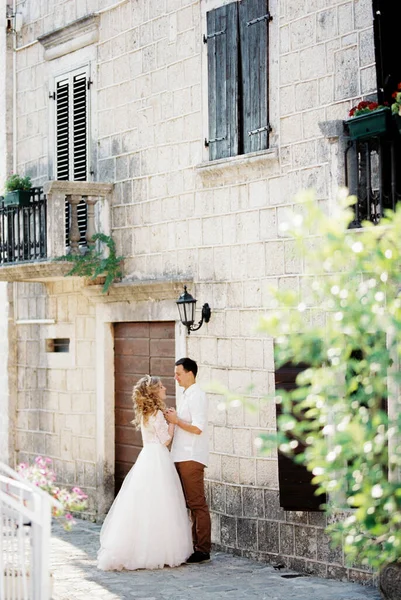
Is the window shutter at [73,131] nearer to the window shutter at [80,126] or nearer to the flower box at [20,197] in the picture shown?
the window shutter at [80,126]

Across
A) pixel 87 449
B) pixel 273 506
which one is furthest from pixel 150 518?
pixel 87 449

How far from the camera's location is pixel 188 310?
1268 cm

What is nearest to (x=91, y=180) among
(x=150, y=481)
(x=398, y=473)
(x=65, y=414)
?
(x=65, y=414)

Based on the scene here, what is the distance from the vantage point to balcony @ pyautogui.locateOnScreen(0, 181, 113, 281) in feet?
46.1

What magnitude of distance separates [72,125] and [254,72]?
12.7ft

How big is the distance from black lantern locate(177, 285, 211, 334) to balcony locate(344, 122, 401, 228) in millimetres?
2742

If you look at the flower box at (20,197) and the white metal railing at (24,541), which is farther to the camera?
the flower box at (20,197)

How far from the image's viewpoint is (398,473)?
960 centimetres

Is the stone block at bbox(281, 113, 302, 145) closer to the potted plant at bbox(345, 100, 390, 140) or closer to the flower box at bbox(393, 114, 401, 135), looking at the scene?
the potted plant at bbox(345, 100, 390, 140)

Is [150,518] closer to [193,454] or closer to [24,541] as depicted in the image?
[193,454]

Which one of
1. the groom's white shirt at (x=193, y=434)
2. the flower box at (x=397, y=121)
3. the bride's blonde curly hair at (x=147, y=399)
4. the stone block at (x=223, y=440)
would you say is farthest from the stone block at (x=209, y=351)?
the flower box at (x=397, y=121)

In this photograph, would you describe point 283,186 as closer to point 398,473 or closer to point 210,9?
point 210,9

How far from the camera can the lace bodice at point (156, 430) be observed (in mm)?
11398

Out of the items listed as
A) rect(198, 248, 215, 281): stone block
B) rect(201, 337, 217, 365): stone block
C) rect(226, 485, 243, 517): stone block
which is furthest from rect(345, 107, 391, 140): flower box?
rect(226, 485, 243, 517): stone block
